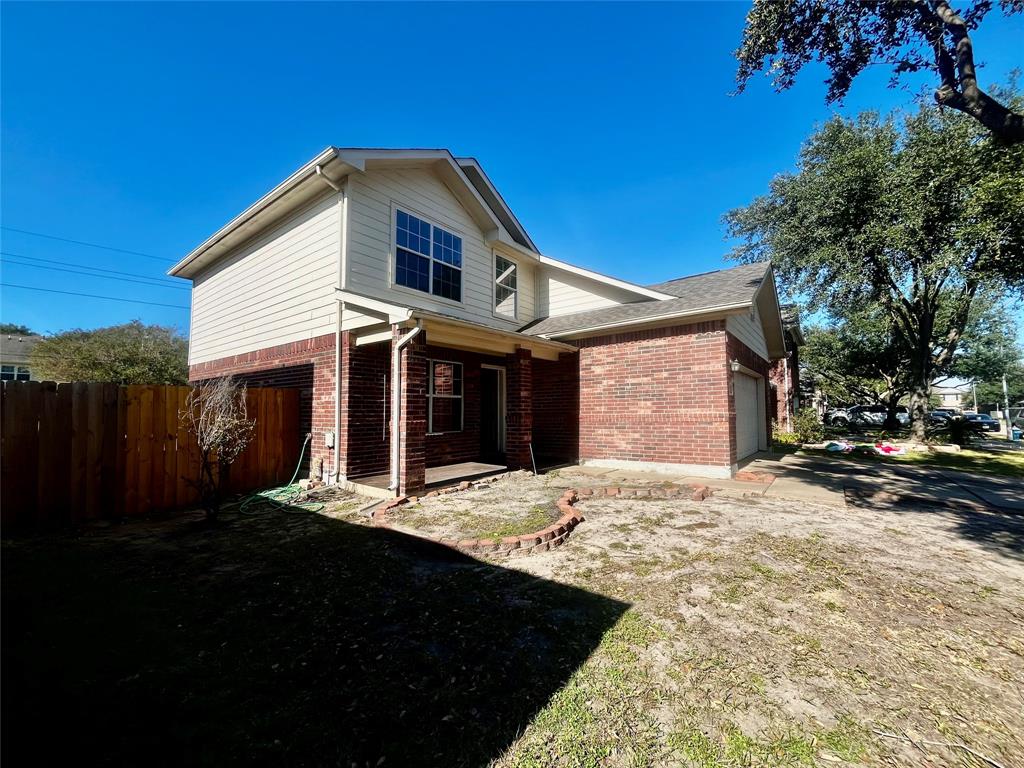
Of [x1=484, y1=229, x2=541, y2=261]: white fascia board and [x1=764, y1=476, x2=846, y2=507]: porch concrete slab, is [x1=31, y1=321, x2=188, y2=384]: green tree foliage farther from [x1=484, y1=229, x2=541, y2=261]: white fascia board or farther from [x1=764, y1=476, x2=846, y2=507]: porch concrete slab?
[x1=764, y1=476, x2=846, y2=507]: porch concrete slab

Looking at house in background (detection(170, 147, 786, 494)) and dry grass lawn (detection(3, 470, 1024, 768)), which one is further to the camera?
house in background (detection(170, 147, 786, 494))

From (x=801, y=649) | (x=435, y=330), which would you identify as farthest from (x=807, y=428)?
(x=801, y=649)

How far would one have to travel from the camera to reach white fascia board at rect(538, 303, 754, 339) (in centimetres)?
822

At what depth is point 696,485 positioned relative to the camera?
301 inches

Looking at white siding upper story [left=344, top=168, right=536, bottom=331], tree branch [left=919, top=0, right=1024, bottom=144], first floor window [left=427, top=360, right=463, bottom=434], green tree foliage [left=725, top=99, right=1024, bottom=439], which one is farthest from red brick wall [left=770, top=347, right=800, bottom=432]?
first floor window [left=427, top=360, right=463, bottom=434]

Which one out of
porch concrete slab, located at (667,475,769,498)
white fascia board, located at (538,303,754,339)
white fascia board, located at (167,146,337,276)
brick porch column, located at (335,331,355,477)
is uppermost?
white fascia board, located at (167,146,337,276)

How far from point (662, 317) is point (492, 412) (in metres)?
5.00

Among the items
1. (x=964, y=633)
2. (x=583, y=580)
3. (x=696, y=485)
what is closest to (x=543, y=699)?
(x=583, y=580)

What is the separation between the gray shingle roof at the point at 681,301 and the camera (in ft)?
29.0

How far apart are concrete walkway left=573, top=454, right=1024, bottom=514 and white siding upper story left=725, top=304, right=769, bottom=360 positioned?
11.1ft

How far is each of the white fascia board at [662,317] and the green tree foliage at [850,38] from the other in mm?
3941

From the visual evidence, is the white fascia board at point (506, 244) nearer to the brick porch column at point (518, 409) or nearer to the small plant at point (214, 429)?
the brick porch column at point (518, 409)

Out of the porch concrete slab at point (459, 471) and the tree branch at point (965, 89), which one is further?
the porch concrete slab at point (459, 471)

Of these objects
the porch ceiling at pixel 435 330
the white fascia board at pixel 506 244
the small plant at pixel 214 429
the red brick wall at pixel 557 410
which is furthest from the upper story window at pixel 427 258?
the small plant at pixel 214 429
